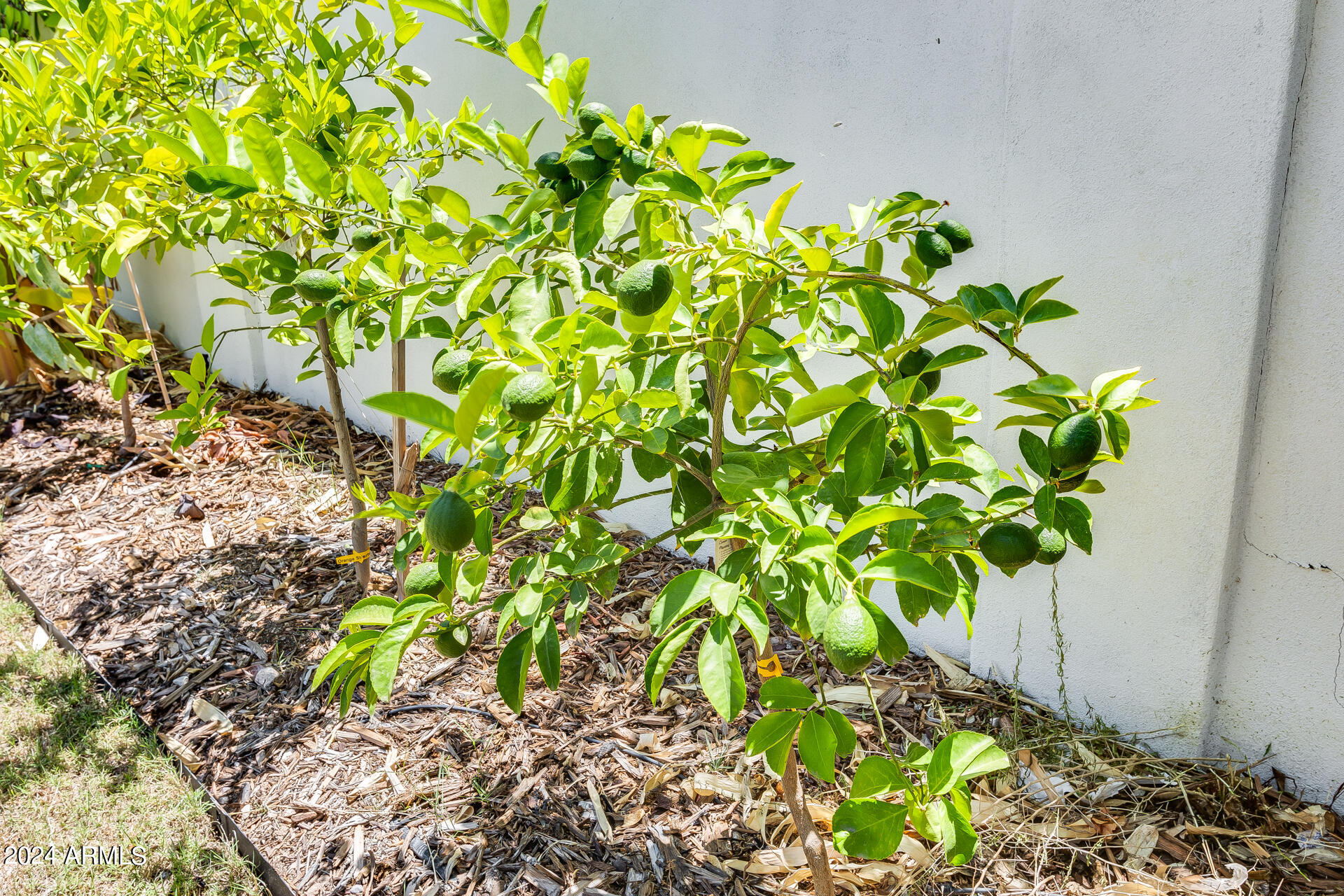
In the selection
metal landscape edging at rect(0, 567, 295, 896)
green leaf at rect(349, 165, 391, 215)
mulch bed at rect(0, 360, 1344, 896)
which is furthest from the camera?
metal landscape edging at rect(0, 567, 295, 896)

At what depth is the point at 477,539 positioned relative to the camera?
114 centimetres

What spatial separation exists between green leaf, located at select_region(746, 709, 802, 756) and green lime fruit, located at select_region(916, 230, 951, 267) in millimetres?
723

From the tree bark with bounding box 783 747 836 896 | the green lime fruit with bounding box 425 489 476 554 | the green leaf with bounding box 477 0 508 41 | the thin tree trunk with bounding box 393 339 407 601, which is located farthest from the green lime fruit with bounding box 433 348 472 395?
the thin tree trunk with bounding box 393 339 407 601

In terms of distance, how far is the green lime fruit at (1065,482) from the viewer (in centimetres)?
118

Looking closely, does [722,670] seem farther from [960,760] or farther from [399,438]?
[399,438]

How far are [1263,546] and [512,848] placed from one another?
6.08 ft

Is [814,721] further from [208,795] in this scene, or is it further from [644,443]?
[208,795]

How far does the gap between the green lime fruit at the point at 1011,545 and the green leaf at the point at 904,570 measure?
22cm

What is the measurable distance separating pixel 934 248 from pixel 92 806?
2.58 metres

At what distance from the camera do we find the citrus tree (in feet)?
3.36

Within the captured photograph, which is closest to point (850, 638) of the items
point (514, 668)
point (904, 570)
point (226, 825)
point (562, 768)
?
point (904, 570)

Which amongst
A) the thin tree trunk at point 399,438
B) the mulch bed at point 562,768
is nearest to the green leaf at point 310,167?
the thin tree trunk at point 399,438

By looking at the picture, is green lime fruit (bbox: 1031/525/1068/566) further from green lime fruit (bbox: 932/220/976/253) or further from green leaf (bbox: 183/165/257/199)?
green leaf (bbox: 183/165/257/199)

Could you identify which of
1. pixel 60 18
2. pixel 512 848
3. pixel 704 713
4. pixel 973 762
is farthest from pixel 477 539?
pixel 60 18
